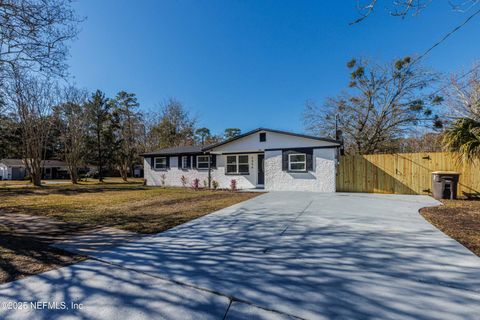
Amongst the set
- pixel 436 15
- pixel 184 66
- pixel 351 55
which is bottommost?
pixel 436 15

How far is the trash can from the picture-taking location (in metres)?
9.29

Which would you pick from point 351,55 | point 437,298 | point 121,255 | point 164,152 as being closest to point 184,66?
point 164,152

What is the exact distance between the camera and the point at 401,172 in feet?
36.1

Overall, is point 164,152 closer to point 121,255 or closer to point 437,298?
point 121,255

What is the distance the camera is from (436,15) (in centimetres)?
622

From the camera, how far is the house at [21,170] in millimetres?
33469

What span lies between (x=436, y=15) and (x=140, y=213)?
9.94 meters

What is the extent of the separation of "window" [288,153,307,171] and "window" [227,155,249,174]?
9.98 feet

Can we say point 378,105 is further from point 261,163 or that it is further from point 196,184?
point 196,184

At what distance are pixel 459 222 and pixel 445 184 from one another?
5.30 meters

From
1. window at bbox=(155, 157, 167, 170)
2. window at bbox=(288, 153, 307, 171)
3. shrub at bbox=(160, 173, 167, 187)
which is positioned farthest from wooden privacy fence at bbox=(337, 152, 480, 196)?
window at bbox=(155, 157, 167, 170)

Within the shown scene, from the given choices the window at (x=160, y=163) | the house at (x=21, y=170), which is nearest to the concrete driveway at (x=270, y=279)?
the window at (x=160, y=163)

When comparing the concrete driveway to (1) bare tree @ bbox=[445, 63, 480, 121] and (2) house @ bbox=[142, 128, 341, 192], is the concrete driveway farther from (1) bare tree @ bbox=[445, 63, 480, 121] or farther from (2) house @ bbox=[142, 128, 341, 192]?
(1) bare tree @ bbox=[445, 63, 480, 121]

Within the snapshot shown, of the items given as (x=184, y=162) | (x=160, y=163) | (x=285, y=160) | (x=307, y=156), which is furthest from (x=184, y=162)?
(x=307, y=156)
